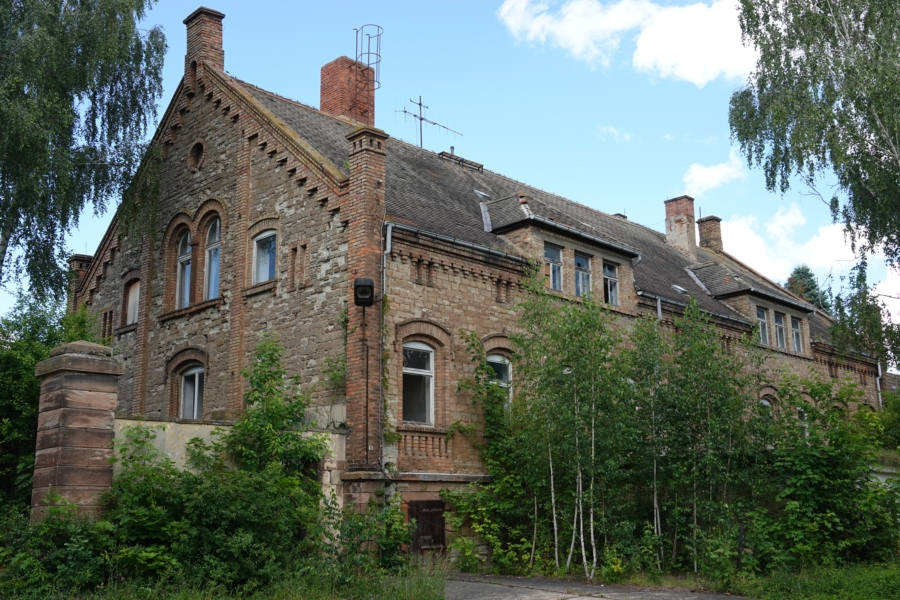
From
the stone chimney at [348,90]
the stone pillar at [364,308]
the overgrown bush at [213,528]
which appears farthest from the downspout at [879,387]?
the overgrown bush at [213,528]

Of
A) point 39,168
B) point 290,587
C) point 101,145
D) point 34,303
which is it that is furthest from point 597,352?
point 101,145

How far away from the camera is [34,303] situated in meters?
16.1

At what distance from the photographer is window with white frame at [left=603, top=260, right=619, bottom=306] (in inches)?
872

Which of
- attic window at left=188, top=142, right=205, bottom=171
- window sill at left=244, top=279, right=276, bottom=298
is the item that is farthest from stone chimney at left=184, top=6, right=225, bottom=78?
window sill at left=244, top=279, right=276, bottom=298

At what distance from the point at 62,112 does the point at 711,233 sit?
26.9 meters

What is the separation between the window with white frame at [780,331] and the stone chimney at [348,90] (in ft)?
49.2

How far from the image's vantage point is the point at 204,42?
74.1 feet

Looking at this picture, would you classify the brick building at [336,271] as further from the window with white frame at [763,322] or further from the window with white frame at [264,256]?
the window with white frame at [763,322]

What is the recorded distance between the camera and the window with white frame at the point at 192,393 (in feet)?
65.9

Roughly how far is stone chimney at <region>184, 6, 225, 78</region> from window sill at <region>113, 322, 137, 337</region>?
6.48 metres

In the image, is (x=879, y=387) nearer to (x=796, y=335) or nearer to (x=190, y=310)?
(x=796, y=335)

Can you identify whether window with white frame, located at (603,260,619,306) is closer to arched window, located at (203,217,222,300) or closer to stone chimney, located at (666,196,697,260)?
arched window, located at (203,217,222,300)

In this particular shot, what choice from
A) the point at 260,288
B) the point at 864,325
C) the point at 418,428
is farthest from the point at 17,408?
the point at 864,325

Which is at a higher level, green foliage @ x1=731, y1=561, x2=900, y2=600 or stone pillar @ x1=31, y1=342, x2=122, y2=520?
stone pillar @ x1=31, y1=342, x2=122, y2=520
